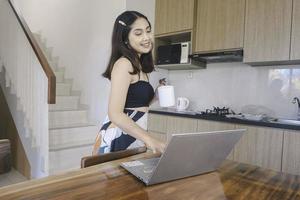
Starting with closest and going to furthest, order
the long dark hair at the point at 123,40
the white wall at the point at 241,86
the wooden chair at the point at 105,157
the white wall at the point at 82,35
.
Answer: the wooden chair at the point at 105,157 < the long dark hair at the point at 123,40 < the white wall at the point at 241,86 < the white wall at the point at 82,35

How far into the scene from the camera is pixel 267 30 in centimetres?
244

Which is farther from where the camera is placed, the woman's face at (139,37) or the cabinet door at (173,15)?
the cabinet door at (173,15)

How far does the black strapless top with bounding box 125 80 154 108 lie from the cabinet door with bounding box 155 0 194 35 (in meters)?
1.99

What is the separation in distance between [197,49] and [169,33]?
1.64 ft

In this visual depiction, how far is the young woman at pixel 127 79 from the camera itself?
109 centimetres

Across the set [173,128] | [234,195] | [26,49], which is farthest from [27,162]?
[234,195]

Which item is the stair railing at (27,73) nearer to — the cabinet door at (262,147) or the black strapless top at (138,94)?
the black strapless top at (138,94)

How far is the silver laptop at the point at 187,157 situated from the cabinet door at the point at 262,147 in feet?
4.87

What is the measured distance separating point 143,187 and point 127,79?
1.77 ft

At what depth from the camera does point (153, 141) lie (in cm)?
95

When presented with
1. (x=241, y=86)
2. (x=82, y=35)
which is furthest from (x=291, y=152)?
(x=82, y=35)

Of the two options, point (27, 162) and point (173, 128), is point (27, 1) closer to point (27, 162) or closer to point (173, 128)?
point (27, 162)

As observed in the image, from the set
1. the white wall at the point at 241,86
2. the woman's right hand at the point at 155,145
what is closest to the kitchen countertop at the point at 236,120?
the white wall at the point at 241,86

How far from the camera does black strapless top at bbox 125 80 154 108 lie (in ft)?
4.07
